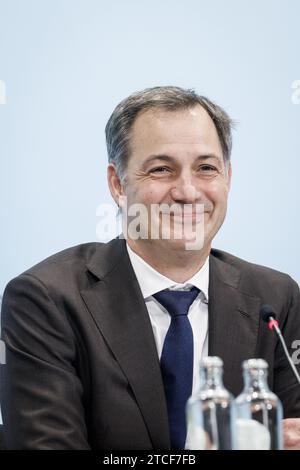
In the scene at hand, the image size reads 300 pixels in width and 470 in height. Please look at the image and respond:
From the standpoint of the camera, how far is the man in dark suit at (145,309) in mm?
1787

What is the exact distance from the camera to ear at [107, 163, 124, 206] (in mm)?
2211

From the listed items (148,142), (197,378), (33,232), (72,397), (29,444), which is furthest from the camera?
(33,232)

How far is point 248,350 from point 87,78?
41.6 inches

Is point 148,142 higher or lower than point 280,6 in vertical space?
lower

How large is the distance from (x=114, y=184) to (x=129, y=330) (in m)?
0.52

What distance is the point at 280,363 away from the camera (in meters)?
2.08

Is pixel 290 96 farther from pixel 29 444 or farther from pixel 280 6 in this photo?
pixel 29 444

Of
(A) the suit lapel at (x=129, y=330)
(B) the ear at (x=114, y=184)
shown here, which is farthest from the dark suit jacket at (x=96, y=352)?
(B) the ear at (x=114, y=184)

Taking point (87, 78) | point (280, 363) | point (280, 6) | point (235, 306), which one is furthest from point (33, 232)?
point (280, 6)

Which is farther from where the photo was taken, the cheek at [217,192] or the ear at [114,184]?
the ear at [114,184]

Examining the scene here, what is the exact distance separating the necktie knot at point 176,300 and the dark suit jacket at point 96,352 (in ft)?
0.19

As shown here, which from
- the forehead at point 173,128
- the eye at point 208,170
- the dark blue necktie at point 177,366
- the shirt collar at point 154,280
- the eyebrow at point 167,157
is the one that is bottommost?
the dark blue necktie at point 177,366

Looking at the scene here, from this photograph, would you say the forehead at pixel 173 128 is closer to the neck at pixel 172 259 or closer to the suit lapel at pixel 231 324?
the neck at pixel 172 259

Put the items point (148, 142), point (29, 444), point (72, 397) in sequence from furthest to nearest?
point (148, 142) < point (72, 397) < point (29, 444)
